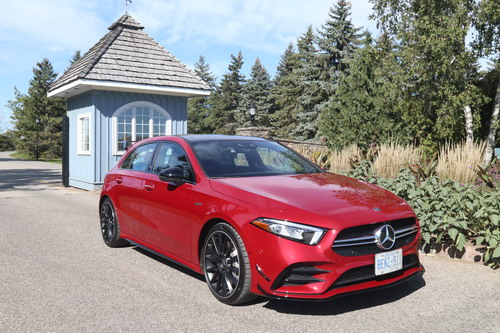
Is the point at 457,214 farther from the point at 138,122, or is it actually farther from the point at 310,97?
the point at 310,97

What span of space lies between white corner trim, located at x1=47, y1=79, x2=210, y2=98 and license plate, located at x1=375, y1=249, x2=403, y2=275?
1179cm

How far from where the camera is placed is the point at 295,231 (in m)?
3.66

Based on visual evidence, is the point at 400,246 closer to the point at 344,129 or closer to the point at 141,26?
the point at 344,129

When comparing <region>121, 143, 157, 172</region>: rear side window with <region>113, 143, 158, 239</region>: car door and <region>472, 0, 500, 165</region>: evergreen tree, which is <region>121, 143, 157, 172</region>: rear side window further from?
A: <region>472, 0, 500, 165</region>: evergreen tree

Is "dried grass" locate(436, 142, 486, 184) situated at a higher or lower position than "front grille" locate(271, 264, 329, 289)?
higher

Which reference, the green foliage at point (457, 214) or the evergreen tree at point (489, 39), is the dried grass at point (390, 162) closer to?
the green foliage at point (457, 214)

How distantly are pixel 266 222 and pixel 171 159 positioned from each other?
2019 millimetres

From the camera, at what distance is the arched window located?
48.5ft

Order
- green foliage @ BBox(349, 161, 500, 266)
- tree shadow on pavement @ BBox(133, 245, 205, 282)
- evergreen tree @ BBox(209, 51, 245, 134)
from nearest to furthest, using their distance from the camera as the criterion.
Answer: tree shadow on pavement @ BBox(133, 245, 205, 282), green foliage @ BBox(349, 161, 500, 266), evergreen tree @ BBox(209, 51, 245, 134)

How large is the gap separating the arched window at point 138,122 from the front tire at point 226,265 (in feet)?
36.7

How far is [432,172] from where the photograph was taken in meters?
8.27

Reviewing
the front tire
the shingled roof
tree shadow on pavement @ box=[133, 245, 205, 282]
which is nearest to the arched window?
the shingled roof

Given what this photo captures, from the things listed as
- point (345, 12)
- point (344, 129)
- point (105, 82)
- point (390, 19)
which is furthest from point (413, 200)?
point (345, 12)

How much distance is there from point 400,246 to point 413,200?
96.7 inches
